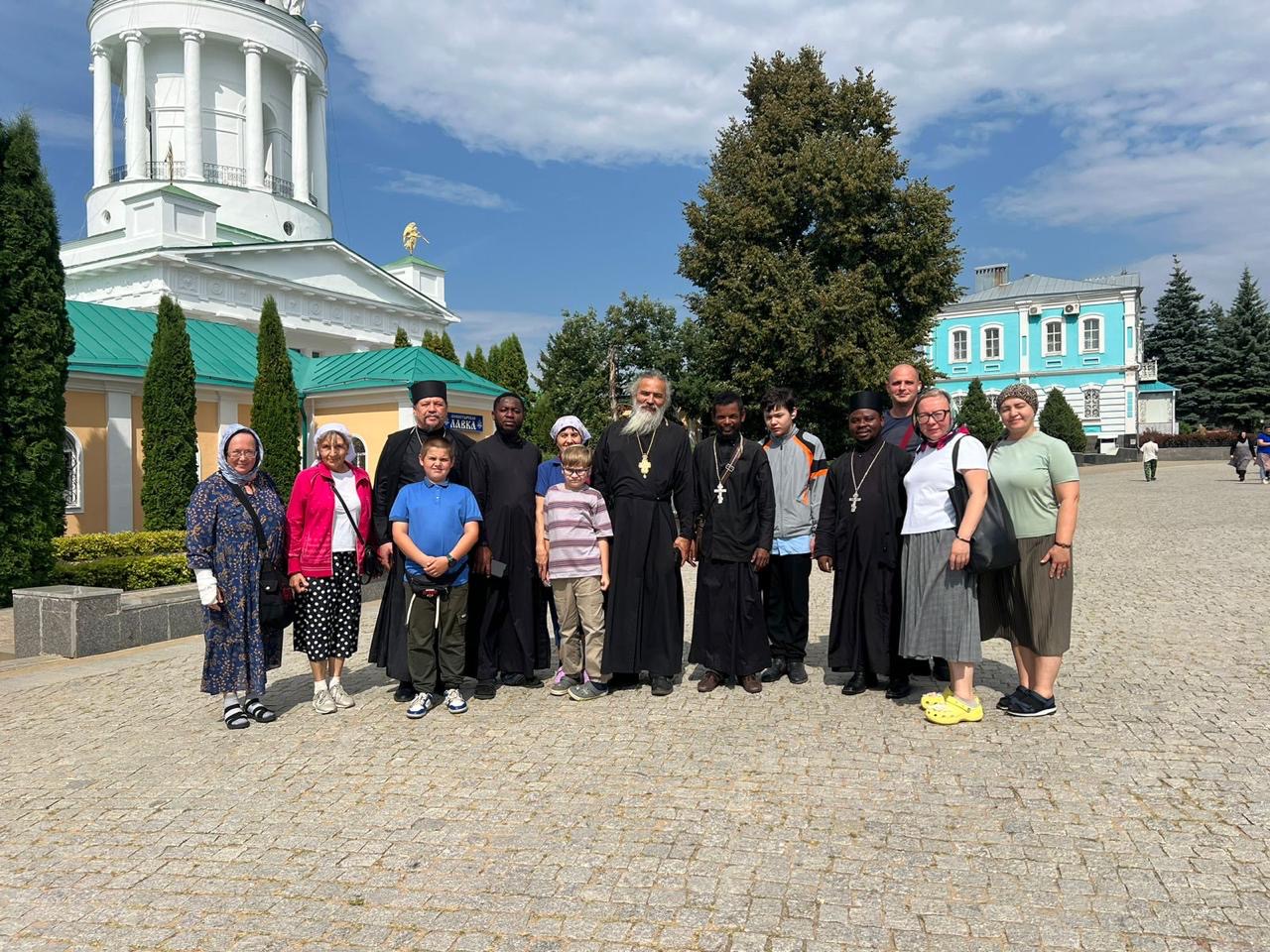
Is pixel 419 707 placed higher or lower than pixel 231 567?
lower

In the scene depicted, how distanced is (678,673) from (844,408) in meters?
19.1

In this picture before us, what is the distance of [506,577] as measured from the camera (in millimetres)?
5867

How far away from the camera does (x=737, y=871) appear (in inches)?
127

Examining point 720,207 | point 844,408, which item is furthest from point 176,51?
point 844,408

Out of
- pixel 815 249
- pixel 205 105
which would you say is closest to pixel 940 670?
pixel 815 249

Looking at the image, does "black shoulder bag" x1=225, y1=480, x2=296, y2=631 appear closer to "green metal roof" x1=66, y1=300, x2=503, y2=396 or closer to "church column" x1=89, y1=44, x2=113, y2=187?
"green metal roof" x1=66, y1=300, x2=503, y2=396

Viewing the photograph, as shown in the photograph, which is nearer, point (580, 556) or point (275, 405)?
point (580, 556)

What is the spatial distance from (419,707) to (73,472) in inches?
524

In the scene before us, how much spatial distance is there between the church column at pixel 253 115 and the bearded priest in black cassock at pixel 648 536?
3411cm

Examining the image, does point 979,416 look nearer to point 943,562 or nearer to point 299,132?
point 299,132

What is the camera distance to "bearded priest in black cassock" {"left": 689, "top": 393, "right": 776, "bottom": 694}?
5.73 m

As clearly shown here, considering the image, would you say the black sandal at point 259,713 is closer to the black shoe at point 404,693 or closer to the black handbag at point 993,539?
the black shoe at point 404,693

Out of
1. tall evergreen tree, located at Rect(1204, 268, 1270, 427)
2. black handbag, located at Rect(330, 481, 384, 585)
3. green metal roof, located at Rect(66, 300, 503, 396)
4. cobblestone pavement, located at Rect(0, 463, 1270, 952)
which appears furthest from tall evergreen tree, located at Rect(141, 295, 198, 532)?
tall evergreen tree, located at Rect(1204, 268, 1270, 427)

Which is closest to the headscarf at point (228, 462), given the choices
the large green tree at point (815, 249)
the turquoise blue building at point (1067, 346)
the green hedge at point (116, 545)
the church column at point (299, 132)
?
the green hedge at point (116, 545)
